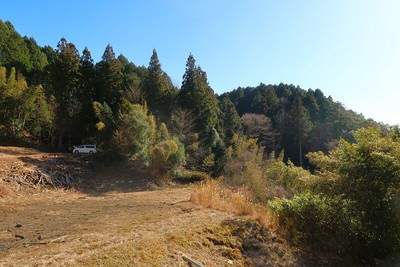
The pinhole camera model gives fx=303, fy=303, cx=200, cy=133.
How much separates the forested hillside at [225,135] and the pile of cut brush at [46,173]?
90.7 inches

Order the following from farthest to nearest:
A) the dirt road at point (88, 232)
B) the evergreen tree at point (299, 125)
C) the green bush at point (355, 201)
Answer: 1. the evergreen tree at point (299, 125)
2. the green bush at point (355, 201)
3. the dirt road at point (88, 232)

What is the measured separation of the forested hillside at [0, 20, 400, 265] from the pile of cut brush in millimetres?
2304

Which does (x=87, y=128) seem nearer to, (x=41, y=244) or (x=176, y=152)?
(x=176, y=152)

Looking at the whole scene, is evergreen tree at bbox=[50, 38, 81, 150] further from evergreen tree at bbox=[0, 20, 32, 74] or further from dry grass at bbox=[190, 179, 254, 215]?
dry grass at bbox=[190, 179, 254, 215]

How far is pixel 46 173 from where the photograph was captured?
A: 13.6 metres

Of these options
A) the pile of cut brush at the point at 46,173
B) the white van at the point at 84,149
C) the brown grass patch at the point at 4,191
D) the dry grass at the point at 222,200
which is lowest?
the brown grass patch at the point at 4,191

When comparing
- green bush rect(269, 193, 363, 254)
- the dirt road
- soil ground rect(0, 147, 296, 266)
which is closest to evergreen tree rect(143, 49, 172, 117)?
soil ground rect(0, 147, 296, 266)

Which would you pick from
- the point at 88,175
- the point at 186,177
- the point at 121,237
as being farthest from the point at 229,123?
the point at 121,237

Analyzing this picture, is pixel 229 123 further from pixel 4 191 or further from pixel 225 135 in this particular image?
pixel 4 191

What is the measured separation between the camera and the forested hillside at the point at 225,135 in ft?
20.2

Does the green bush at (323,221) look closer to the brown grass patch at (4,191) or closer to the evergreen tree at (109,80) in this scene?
the brown grass patch at (4,191)

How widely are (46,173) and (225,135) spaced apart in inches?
845

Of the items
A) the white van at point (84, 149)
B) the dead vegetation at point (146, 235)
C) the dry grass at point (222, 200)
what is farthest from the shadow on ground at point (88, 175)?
the dry grass at point (222, 200)

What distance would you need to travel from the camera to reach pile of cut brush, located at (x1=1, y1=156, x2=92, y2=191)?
11.8m
